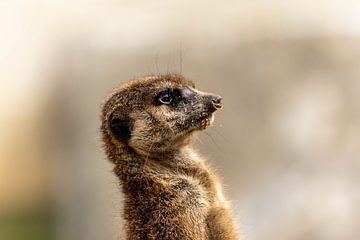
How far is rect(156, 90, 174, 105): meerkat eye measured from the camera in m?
3.35

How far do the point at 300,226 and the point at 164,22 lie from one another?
5.28 ft

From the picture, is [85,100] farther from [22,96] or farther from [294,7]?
[22,96]

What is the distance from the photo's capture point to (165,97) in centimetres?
335

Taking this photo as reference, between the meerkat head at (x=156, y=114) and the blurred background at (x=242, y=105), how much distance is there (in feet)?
6.50

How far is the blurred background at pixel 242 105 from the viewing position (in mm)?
5969

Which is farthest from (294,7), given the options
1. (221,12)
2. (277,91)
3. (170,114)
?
(170,114)

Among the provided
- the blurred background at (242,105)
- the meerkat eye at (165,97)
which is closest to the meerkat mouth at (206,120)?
the meerkat eye at (165,97)

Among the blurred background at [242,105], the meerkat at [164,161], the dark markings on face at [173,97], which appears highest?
the blurred background at [242,105]

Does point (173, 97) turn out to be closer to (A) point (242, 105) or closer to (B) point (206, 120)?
(B) point (206, 120)

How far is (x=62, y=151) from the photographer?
6.75 meters

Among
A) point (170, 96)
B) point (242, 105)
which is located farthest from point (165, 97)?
point (242, 105)

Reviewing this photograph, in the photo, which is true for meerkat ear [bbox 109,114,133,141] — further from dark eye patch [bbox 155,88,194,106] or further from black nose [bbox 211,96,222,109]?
black nose [bbox 211,96,222,109]

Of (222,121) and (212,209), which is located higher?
(222,121)

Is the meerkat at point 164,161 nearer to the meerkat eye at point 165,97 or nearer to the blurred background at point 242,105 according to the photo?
the meerkat eye at point 165,97
